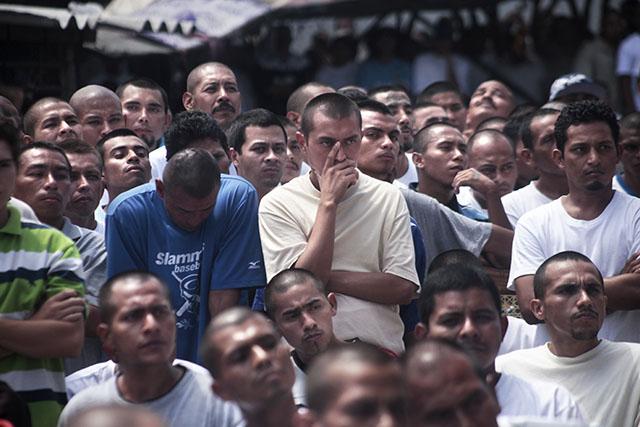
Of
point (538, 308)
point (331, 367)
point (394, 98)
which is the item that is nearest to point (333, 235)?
point (538, 308)

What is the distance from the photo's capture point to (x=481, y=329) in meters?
7.39

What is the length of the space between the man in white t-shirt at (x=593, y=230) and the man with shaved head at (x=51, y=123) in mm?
2999

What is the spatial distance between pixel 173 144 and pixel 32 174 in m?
1.09

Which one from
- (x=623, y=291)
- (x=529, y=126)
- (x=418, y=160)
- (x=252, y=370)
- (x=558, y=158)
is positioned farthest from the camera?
(x=529, y=126)

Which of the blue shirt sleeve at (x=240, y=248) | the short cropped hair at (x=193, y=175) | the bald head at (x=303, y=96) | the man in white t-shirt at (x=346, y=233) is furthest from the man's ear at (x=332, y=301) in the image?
the bald head at (x=303, y=96)

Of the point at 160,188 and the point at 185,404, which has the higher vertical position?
the point at 160,188

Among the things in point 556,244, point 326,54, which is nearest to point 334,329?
point 556,244

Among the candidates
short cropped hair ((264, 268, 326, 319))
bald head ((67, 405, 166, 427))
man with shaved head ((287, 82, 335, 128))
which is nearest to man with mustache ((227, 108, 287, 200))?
man with shaved head ((287, 82, 335, 128))

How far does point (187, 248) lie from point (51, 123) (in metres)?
2.35

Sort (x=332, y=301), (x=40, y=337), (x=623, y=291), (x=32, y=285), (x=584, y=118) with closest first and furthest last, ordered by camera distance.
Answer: (x=40, y=337), (x=32, y=285), (x=332, y=301), (x=623, y=291), (x=584, y=118)

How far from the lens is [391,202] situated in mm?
8383

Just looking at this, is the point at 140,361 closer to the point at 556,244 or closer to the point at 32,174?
the point at 32,174

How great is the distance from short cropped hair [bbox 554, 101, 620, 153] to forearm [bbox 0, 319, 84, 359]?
3.52 m

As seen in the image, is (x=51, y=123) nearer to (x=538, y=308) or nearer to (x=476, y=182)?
(x=476, y=182)
